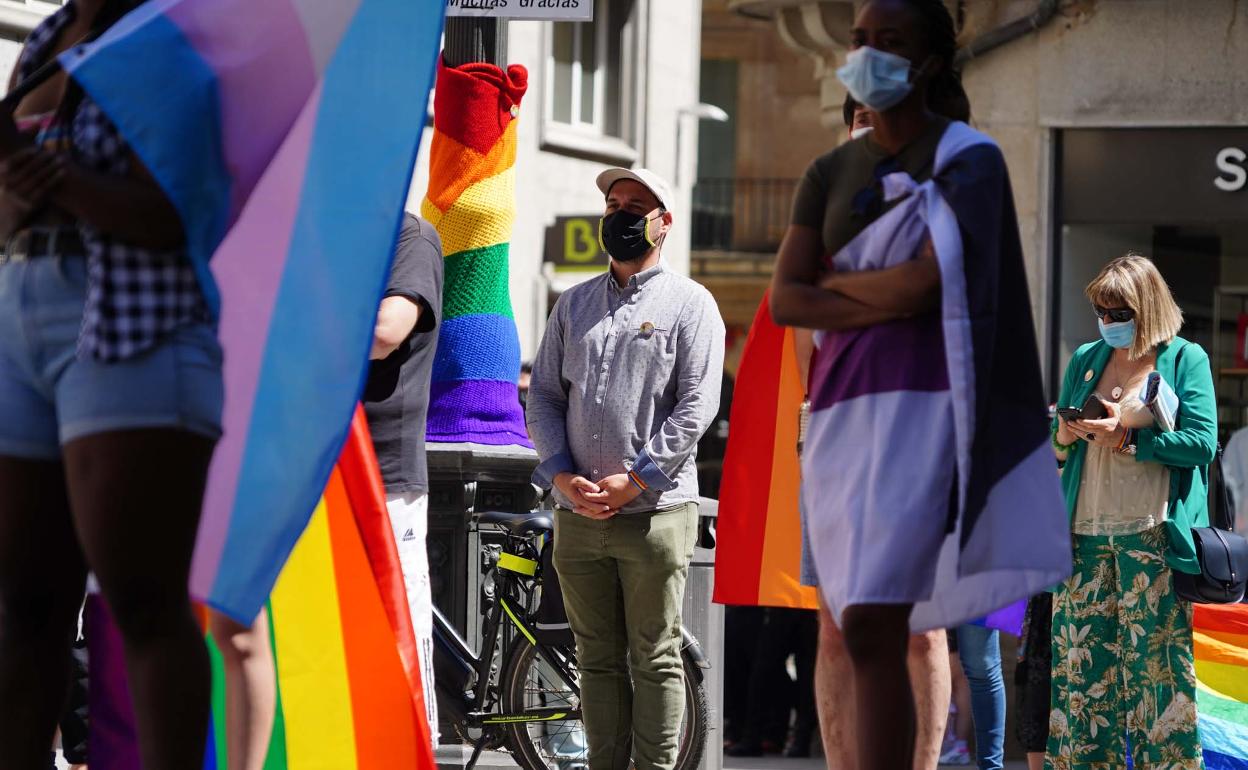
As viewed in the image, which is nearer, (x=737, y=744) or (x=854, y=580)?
(x=854, y=580)

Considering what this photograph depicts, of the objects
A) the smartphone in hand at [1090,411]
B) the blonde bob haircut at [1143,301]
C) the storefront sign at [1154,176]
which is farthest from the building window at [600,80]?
the smartphone in hand at [1090,411]

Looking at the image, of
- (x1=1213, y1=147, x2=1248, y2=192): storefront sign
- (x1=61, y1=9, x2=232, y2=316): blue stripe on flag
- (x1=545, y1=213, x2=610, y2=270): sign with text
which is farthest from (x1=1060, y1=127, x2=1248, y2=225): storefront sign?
(x1=61, y1=9, x2=232, y2=316): blue stripe on flag

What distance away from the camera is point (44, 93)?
365cm

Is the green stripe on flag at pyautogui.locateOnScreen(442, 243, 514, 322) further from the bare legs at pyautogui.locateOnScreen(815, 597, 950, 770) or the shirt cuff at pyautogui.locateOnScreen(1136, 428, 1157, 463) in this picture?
the bare legs at pyautogui.locateOnScreen(815, 597, 950, 770)

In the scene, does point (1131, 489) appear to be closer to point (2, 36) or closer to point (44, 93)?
point (44, 93)

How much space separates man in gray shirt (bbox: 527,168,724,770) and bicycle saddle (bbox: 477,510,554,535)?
2.73 ft

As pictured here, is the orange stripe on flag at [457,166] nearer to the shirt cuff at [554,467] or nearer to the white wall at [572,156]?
the shirt cuff at [554,467]

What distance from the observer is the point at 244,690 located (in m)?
4.32

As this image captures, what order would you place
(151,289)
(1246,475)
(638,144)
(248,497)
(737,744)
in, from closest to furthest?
(151,289)
(248,497)
(737,744)
(1246,475)
(638,144)

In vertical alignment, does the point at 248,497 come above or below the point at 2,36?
below

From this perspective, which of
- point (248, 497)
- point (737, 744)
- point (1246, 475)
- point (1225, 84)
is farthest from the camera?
point (1225, 84)

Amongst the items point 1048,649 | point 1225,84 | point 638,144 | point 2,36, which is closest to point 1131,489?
point 1048,649

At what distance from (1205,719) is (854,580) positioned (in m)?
3.79

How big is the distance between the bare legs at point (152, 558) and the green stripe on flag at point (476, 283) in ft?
12.0
